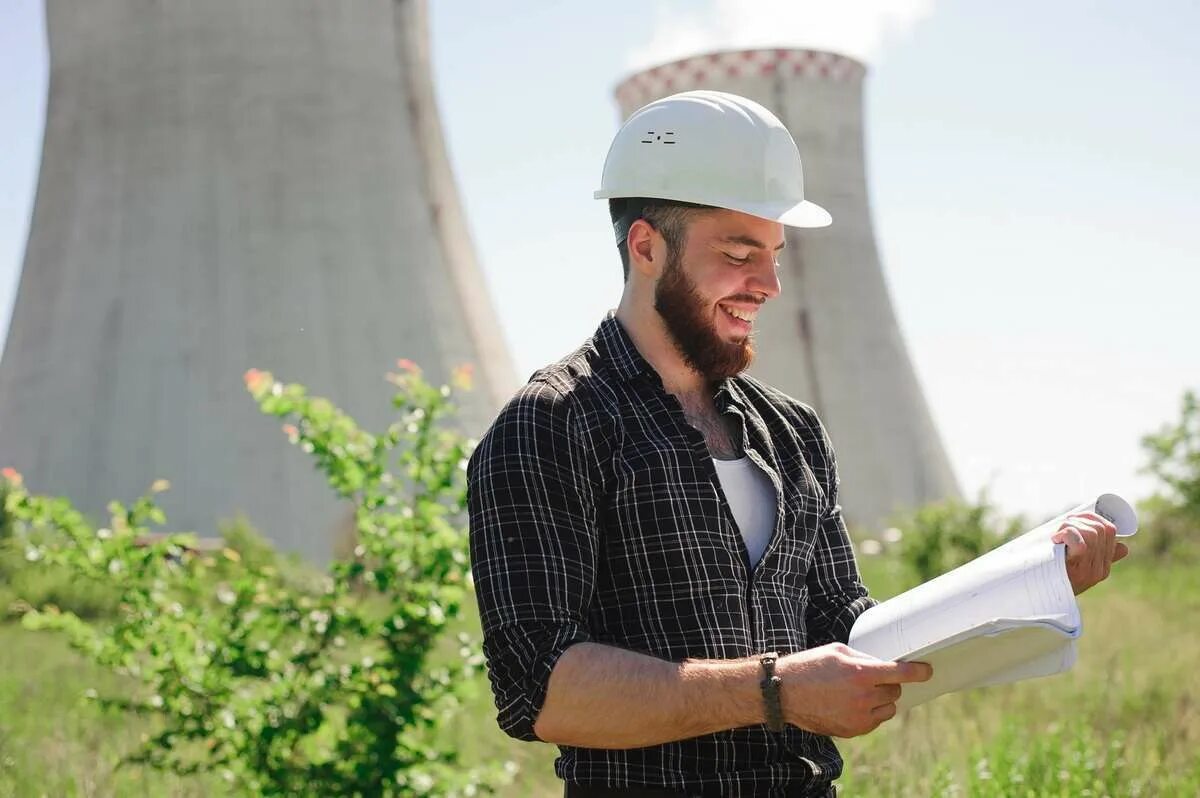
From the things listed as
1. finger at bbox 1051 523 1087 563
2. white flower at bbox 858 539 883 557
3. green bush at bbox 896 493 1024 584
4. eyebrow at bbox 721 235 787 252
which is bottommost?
finger at bbox 1051 523 1087 563

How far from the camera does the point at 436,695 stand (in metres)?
3.39

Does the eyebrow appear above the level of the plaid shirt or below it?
above

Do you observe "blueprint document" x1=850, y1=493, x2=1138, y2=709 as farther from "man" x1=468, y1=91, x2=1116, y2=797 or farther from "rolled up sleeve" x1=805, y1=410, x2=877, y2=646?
"rolled up sleeve" x1=805, y1=410, x2=877, y2=646

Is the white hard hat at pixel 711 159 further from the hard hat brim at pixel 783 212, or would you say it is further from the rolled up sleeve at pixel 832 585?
the rolled up sleeve at pixel 832 585

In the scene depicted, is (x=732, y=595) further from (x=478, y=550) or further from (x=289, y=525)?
(x=289, y=525)

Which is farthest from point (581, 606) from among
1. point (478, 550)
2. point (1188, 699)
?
point (1188, 699)

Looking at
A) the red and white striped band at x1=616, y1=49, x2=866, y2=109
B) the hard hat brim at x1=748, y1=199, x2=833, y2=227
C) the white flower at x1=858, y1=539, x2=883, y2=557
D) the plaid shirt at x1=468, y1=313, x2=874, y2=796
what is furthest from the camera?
the red and white striped band at x1=616, y1=49, x2=866, y2=109

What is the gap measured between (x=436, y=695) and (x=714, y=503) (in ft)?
6.58

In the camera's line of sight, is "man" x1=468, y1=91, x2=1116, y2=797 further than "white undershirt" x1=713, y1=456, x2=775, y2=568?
No

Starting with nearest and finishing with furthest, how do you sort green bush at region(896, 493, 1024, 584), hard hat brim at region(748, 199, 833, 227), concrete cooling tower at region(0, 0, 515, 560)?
1. hard hat brim at region(748, 199, 833, 227)
2. green bush at region(896, 493, 1024, 584)
3. concrete cooling tower at region(0, 0, 515, 560)

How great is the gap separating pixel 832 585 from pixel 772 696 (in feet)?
1.26

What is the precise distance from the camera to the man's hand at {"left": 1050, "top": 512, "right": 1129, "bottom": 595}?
1511mm

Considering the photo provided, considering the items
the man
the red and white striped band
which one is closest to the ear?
the man

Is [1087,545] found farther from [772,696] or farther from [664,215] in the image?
[664,215]
